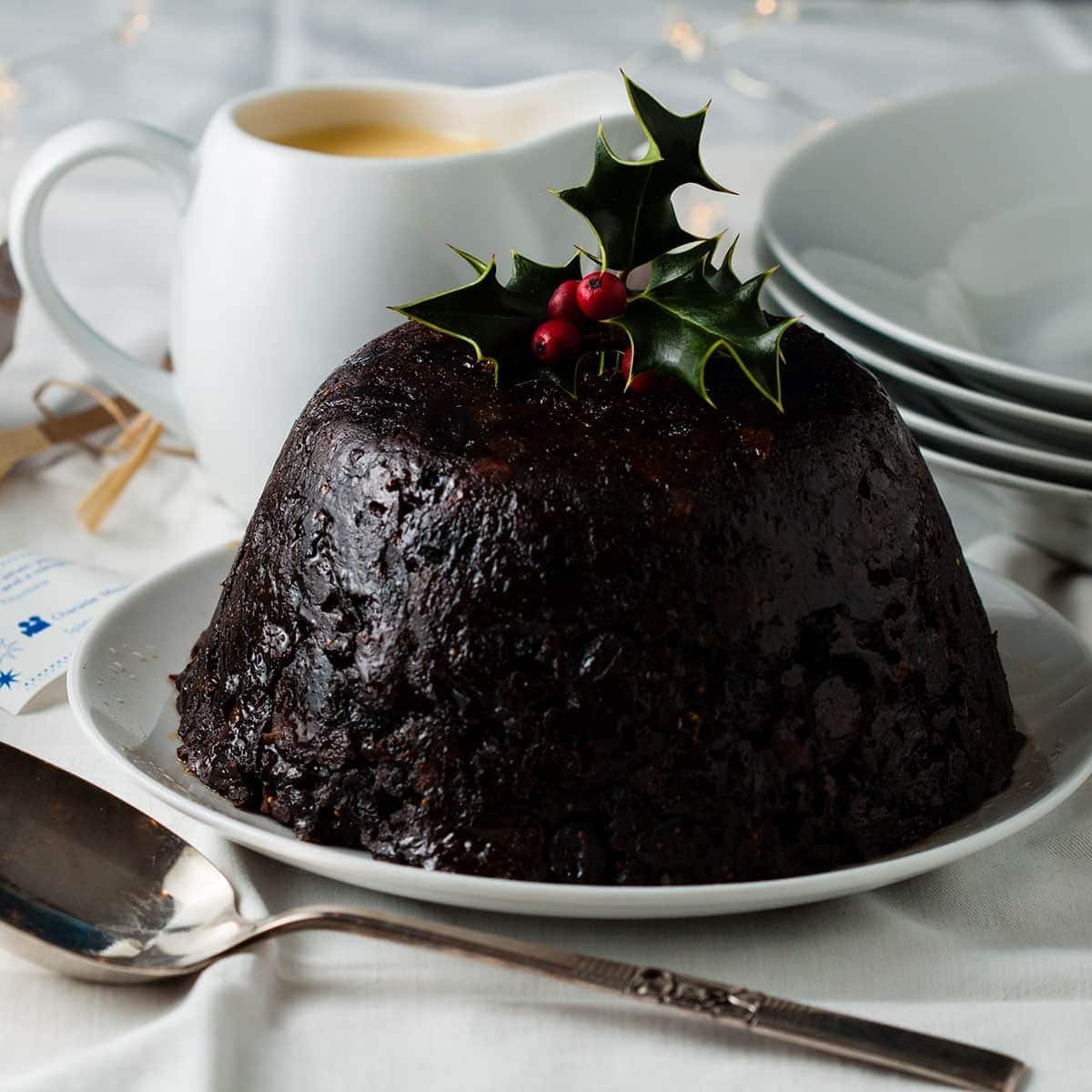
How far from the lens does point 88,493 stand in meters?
1.72

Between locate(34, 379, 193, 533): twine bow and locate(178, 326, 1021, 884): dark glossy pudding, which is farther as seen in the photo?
locate(34, 379, 193, 533): twine bow

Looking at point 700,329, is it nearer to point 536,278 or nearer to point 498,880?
point 536,278

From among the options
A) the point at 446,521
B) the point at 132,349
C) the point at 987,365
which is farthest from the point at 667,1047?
the point at 132,349

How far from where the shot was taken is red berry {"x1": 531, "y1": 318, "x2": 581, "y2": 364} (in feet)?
3.55

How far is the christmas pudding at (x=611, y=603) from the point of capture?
101 cm

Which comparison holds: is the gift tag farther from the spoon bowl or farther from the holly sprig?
the holly sprig

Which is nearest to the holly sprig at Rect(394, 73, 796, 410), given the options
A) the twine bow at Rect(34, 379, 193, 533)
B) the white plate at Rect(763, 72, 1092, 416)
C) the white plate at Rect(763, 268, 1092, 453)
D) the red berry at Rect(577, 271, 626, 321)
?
the red berry at Rect(577, 271, 626, 321)

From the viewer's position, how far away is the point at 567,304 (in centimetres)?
110

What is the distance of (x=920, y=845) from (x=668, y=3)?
2916 millimetres

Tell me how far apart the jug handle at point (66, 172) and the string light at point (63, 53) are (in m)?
1.48

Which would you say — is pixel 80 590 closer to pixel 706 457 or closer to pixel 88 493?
pixel 88 493

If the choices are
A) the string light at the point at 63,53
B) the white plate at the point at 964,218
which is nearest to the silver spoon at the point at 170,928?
the white plate at the point at 964,218

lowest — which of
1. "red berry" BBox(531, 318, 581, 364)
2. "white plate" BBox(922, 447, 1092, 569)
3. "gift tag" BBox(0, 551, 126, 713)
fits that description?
"white plate" BBox(922, 447, 1092, 569)

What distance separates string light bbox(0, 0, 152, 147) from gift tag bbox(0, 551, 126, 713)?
1684mm
